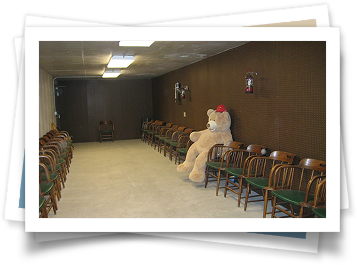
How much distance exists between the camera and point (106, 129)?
40.0 feet

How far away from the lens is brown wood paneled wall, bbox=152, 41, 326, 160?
3.61 metres

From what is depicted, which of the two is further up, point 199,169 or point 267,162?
point 267,162

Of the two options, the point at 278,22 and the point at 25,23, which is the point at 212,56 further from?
the point at 25,23

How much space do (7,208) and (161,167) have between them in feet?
13.6

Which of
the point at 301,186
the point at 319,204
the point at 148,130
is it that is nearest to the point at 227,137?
the point at 301,186

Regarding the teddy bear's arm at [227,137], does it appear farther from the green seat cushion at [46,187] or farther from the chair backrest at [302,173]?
the green seat cushion at [46,187]

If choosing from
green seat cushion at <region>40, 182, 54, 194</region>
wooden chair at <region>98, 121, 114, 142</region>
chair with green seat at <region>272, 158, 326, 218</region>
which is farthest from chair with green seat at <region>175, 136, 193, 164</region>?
wooden chair at <region>98, 121, 114, 142</region>

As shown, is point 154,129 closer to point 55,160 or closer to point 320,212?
point 55,160

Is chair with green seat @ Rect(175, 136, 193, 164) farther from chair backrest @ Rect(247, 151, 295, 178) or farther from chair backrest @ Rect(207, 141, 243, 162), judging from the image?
chair backrest @ Rect(247, 151, 295, 178)

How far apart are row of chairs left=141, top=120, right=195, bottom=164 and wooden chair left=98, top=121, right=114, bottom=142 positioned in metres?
1.23

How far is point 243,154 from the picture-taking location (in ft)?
17.5

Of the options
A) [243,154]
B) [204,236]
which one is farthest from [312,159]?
[243,154]

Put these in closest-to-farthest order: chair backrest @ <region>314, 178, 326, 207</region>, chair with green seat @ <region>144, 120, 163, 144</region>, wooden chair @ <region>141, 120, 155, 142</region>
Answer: chair backrest @ <region>314, 178, 326, 207</region> < chair with green seat @ <region>144, 120, 163, 144</region> < wooden chair @ <region>141, 120, 155, 142</region>

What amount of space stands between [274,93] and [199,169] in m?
1.80
